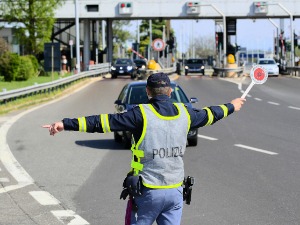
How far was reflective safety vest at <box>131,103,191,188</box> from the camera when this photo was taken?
5086 mm

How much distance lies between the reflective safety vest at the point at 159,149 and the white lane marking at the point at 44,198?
4.28m

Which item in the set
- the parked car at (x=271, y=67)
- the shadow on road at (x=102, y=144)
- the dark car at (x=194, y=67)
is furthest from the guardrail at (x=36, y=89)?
the parked car at (x=271, y=67)

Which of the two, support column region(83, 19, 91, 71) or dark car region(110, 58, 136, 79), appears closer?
dark car region(110, 58, 136, 79)

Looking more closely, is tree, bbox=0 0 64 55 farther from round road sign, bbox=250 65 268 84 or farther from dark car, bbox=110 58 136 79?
round road sign, bbox=250 65 268 84

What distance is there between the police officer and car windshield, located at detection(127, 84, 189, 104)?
1023 cm

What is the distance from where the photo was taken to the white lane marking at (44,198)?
30.4 feet

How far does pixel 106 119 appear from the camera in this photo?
5.18 m

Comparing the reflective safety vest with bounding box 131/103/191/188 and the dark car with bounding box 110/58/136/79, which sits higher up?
the reflective safety vest with bounding box 131/103/191/188

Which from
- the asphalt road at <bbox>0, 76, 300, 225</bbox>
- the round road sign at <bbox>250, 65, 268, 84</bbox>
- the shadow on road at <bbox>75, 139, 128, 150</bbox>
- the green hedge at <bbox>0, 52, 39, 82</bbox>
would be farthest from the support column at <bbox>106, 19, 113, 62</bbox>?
the round road sign at <bbox>250, 65, 268, 84</bbox>

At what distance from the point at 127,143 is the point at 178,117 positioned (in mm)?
9749

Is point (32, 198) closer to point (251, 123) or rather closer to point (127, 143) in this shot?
point (127, 143)

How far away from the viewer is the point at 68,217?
27.3 feet

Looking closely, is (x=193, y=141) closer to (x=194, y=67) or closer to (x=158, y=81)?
(x=158, y=81)

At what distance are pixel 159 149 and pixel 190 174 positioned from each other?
634 centimetres
